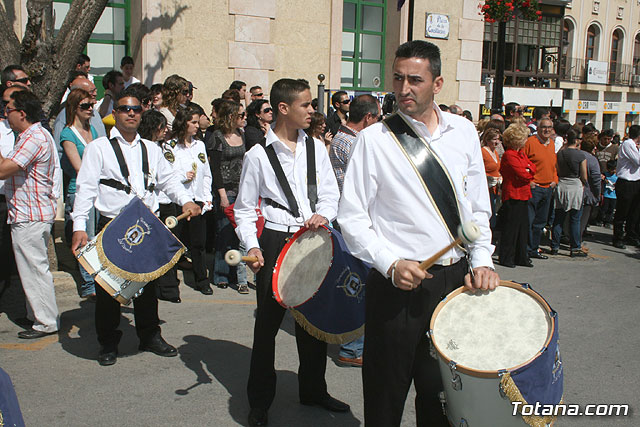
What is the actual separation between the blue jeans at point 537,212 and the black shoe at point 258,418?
6129 millimetres

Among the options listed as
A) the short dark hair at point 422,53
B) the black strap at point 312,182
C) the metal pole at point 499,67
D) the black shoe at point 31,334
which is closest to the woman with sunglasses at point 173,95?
the black shoe at point 31,334

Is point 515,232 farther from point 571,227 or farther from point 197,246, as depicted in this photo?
point 197,246

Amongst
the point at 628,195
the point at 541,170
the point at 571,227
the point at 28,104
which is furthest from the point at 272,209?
the point at 628,195

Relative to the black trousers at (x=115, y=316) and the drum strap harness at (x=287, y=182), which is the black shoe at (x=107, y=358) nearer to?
the black trousers at (x=115, y=316)

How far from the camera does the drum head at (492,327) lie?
2746 millimetres

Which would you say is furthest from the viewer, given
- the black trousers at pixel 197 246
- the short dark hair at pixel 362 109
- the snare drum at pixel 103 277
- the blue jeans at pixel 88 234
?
the black trousers at pixel 197 246

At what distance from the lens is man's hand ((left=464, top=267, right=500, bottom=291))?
292cm

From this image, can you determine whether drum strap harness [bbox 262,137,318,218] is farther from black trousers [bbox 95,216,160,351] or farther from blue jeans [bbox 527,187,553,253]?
blue jeans [bbox 527,187,553,253]

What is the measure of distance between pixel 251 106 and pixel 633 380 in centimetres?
528

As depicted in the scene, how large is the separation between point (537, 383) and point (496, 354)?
22cm

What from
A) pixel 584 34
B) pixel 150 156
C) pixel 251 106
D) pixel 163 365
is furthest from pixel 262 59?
pixel 584 34

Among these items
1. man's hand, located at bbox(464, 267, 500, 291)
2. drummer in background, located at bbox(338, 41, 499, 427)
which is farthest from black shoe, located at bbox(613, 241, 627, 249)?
man's hand, located at bbox(464, 267, 500, 291)

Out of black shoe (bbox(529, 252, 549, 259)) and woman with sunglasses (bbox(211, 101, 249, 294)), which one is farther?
black shoe (bbox(529, 252, 549, 259))

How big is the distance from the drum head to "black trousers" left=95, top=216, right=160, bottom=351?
277cm
